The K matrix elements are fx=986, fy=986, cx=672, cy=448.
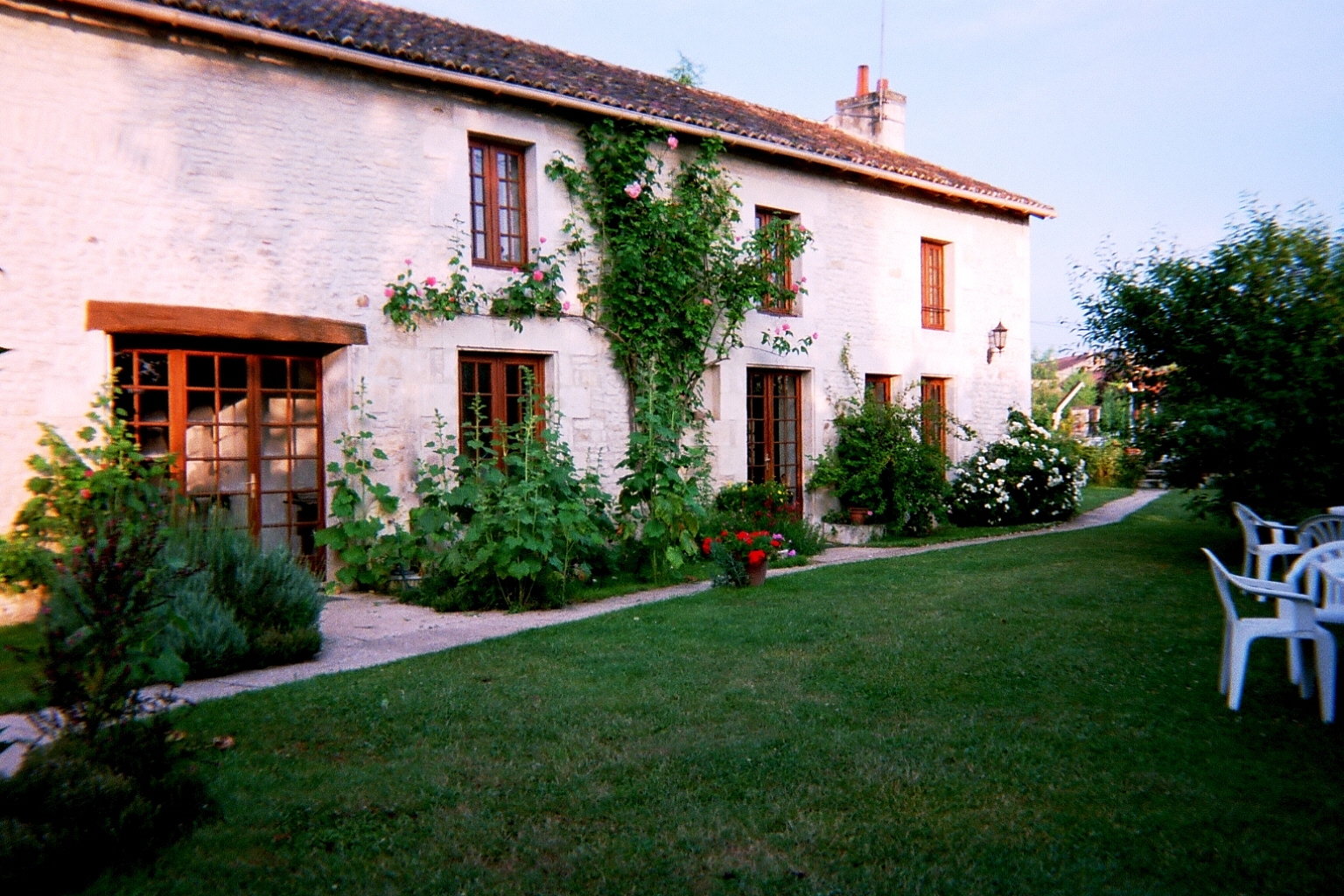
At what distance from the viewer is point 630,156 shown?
32.7ft

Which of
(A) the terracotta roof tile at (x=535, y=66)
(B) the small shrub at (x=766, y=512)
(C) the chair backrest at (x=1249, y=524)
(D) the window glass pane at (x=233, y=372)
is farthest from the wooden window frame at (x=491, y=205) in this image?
(C) the chair backrest at (x=1249, y=524)

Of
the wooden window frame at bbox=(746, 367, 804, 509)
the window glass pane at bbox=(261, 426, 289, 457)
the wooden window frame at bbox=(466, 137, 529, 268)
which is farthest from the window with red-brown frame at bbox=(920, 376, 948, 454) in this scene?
the window glass pane at bbox=(261, 426, 289, 457)

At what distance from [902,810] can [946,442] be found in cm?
1152

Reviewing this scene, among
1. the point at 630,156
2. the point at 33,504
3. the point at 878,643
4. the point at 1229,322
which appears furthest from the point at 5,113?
the point at 1229,322

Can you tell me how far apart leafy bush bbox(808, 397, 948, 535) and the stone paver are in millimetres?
2677

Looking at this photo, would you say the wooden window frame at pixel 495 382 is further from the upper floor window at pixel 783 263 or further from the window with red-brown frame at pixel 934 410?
the window with red-brown frame at pixel 934 410

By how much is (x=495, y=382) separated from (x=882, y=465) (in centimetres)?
505

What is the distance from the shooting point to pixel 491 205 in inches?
375

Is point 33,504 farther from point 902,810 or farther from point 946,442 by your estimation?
point 946,442

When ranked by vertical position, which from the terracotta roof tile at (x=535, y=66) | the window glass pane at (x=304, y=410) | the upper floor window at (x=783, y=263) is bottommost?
the window glass pane at (x=304, y=410)

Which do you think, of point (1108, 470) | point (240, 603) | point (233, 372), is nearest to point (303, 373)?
point (233, 372)

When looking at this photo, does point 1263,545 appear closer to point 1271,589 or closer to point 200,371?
point 1271,589

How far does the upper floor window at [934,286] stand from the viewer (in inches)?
566

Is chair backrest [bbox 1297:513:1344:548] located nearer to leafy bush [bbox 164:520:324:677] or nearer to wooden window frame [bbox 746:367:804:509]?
wooden window frame [bbox 746:367:804:509]
